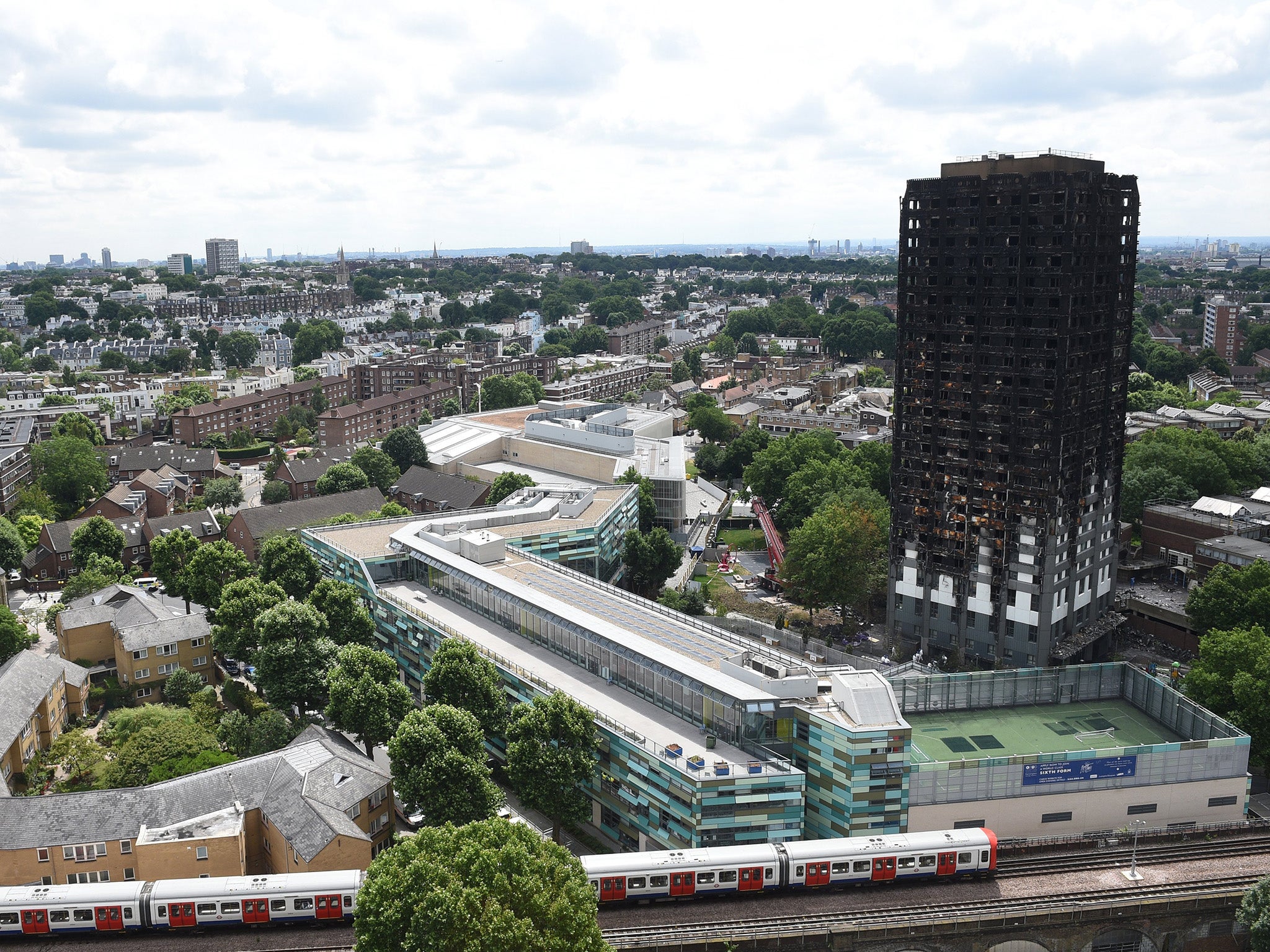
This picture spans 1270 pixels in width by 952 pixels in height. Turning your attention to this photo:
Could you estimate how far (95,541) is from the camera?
8350 cm

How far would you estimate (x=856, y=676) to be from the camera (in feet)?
150

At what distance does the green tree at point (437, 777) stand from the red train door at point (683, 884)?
9154 mm

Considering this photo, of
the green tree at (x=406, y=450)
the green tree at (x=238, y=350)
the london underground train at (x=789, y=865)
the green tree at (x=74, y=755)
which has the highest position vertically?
the green tree at (x=238, y=350)

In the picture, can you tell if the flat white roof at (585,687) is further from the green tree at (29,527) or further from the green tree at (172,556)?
the green tree at (29,527)

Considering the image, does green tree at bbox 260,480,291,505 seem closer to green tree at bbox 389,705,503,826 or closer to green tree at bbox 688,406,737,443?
green tree at bbox 688,406,737,443

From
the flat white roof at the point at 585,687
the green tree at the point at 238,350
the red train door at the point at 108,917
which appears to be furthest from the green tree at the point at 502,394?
the red train door at the point at 108,917

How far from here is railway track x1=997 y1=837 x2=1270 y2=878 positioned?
4209 cm

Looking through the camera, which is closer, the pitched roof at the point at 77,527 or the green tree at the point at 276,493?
the pitched roof at the point at 77,527

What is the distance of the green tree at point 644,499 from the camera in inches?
3701

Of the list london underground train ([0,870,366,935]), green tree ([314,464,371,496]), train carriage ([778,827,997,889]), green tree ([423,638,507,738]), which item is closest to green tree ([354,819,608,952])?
london underground train ([0,870,366,935])

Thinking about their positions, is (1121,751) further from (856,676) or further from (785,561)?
(785,561)

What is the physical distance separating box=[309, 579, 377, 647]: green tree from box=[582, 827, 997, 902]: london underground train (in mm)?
26960

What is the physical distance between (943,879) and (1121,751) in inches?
419

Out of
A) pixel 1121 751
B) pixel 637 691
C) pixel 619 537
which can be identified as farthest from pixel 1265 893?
pixel 619 537
